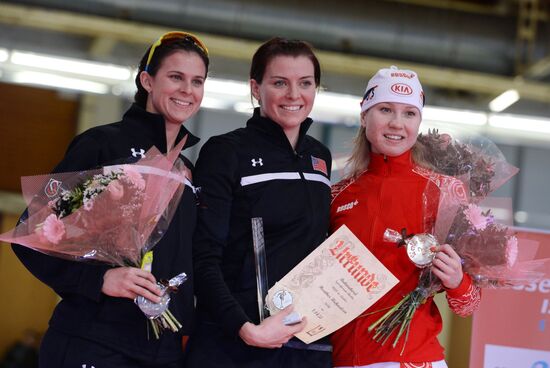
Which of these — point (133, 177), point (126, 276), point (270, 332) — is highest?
point (133, 177)

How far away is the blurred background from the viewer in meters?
7.93

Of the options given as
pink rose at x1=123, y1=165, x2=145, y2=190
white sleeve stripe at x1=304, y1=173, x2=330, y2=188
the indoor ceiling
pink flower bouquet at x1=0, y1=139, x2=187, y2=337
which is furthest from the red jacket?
the indoor ceiling

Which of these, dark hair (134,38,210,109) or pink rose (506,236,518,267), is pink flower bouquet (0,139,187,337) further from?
pink rose (506,236,518,267)

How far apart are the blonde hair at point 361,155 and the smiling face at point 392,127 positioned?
1.4 inches

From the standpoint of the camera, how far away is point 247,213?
250cm

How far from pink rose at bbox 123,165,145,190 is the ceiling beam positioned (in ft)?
18.9

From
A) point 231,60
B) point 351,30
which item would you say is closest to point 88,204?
point 351,30

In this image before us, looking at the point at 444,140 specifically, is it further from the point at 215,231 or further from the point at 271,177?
the point at 215,231

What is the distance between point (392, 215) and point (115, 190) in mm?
861

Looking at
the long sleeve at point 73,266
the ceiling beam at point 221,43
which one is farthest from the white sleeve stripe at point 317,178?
the ceiling beam at point 221,43

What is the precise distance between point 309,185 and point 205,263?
417 millimetres

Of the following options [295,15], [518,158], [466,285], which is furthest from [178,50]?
[518,158]

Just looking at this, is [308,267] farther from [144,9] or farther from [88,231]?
[144,9]

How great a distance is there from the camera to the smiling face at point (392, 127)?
2.69 m
